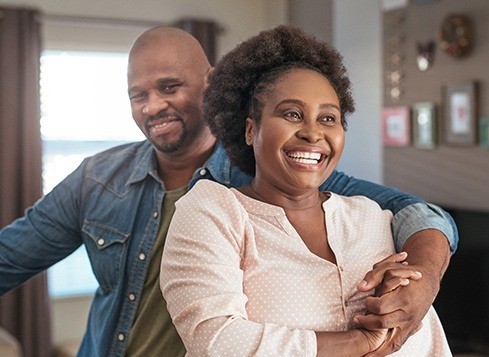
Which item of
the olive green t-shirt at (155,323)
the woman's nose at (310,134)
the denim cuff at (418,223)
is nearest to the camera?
the woman's nose at (310,134)

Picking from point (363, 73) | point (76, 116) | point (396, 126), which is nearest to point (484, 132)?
point (396, 126)

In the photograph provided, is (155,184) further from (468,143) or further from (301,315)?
(468,143)

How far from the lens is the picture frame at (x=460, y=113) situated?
438 centimetres

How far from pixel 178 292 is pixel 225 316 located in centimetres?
10

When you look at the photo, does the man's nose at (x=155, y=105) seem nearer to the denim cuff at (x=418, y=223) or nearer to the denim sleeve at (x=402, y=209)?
the denim sleeve at (x=402, y=209)

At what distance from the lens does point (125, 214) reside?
1.91 metres

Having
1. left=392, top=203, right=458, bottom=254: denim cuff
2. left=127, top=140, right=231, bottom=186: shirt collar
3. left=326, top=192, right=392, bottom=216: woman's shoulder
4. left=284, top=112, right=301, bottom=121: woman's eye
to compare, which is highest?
left=284, top=112, right=301, bottom=121: woman's eye

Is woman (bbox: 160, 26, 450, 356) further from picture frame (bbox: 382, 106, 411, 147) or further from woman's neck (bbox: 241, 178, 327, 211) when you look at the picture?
picture frame (bbox: 382, 106, 411, 147)

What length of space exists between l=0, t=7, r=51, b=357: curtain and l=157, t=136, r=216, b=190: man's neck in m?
3.50

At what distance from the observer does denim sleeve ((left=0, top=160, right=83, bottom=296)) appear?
1974 mm

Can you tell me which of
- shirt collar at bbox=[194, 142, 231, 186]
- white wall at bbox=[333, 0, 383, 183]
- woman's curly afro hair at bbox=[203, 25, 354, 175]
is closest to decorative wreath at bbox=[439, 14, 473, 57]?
white wall at bbox=[333, 0, 383, 183]

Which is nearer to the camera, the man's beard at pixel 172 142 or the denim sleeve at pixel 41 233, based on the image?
the man's beard at pixel 172 142

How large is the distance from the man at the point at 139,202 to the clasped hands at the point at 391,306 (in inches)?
11.3

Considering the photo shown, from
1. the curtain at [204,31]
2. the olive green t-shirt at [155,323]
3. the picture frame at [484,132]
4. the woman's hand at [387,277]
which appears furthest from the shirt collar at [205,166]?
the curtain at [204,31]
